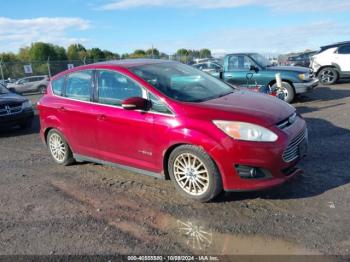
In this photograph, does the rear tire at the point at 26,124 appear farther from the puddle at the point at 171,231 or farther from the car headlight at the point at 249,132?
the car headlight at the point at 249,132

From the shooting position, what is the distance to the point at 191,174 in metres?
4.43

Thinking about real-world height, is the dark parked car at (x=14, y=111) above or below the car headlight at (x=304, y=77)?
below

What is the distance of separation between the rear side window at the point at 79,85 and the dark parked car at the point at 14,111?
4362 mm

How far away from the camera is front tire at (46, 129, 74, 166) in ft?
20.2

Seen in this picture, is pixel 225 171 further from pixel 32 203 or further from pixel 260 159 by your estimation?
pixel 32 203

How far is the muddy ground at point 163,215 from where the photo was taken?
3.59m

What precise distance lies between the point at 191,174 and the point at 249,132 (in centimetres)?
88

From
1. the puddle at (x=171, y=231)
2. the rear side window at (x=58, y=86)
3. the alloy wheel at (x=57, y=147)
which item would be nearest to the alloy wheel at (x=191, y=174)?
the puddle at (x=171, y=231)

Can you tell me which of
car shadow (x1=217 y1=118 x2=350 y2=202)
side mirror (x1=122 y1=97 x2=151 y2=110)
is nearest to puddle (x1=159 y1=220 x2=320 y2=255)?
car shadow (x1=217 y1=118 x2=350 y2=202)

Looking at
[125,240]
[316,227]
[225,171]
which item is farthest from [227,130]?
[125,240]

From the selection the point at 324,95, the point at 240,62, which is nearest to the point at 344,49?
the point at 324,95

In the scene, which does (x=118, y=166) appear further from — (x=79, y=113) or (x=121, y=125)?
(x=79, y=113)

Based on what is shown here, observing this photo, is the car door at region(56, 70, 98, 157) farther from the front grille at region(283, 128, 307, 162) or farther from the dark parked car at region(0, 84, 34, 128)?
the dark parked car at region(0, 84, 34, 128)

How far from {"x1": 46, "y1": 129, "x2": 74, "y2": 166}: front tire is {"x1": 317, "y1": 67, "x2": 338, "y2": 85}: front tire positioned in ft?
42.2
